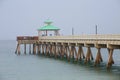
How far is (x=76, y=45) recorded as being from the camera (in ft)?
223

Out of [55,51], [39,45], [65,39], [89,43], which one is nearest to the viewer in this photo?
[89,43]

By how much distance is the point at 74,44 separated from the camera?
70.6 m

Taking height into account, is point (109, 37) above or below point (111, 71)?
above

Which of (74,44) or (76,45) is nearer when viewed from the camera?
(76,45)

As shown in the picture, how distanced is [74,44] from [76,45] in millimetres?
2511

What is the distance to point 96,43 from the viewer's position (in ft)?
187

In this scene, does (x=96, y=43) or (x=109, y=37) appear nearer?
(x=109, y=37)

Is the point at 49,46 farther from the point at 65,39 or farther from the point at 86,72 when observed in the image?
the point at 86,72

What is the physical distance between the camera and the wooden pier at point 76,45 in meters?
52.3

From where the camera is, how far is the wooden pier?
52344 mm

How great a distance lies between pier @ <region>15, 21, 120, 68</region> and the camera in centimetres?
5247

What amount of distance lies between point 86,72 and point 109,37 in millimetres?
5448

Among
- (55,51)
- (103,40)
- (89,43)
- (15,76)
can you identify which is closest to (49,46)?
(55,51)

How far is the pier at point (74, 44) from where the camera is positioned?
52469 millimetres
